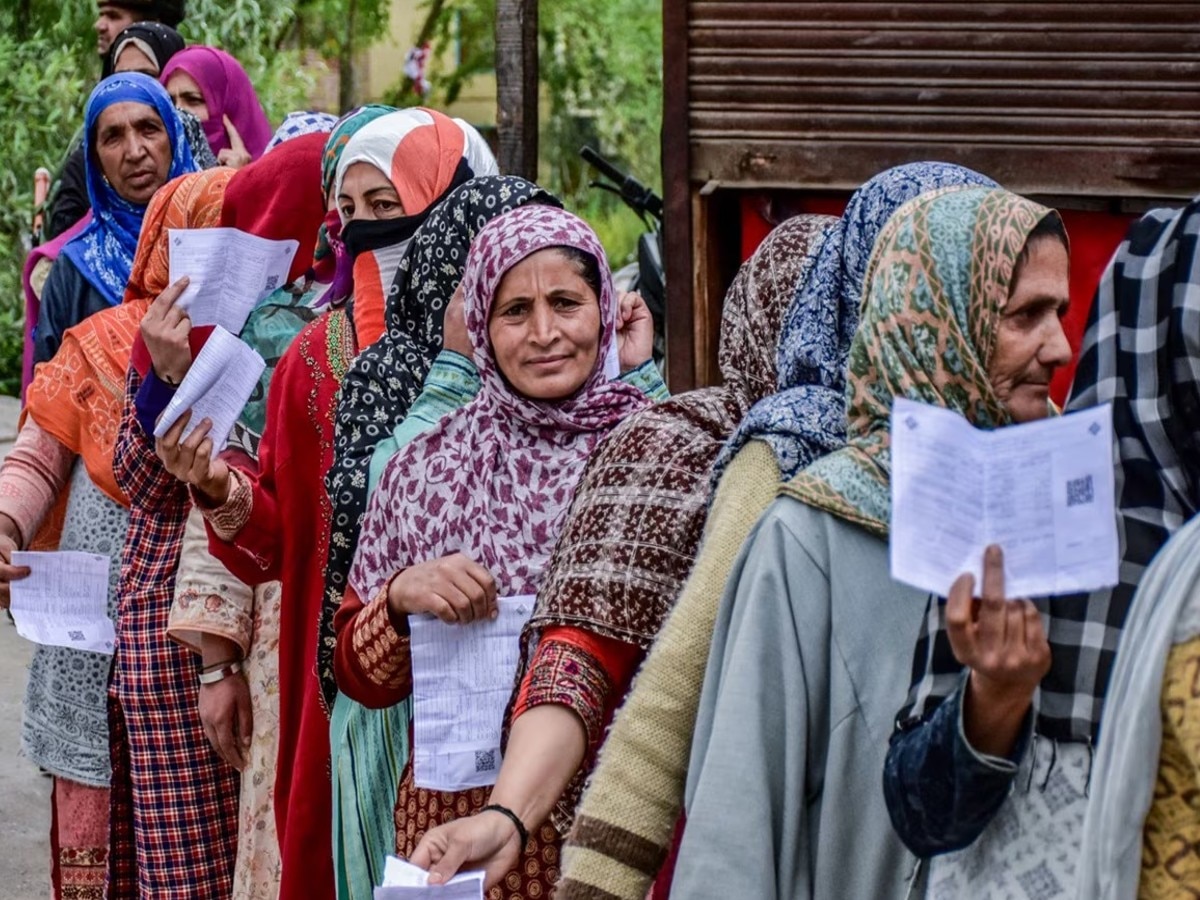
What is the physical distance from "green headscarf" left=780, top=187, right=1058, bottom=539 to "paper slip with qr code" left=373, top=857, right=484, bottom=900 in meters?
0.65

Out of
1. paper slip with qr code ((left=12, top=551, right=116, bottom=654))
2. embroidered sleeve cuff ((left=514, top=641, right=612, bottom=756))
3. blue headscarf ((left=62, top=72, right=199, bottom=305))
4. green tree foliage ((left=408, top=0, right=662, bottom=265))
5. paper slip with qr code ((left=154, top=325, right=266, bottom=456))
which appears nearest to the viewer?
embroidered sleeve cuff ((left=514, top=641, right=612, bottom=756))

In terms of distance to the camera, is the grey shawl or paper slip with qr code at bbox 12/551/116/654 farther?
paper slip with qr code at bbox 12/551/116/654

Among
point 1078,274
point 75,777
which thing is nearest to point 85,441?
point 75,777

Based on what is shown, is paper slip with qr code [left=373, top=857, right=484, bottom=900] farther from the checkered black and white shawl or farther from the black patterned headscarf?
the black patterned headscarf

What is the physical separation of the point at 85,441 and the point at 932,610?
3006mm

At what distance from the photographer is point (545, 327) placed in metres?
3.29

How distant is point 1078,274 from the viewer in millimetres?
5102

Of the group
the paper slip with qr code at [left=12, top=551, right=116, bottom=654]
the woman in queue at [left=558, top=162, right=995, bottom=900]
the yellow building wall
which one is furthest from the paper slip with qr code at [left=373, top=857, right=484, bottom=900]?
the yellow building wall

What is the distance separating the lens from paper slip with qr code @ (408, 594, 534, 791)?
3184mm

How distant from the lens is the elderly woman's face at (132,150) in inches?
214

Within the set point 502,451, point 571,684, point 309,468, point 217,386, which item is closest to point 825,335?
point 571,684

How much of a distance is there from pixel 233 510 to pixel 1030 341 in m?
2.08

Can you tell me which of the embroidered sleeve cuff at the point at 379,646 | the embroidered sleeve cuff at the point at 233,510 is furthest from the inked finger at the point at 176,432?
the embroidered sleeve cuff at the point at 379,646

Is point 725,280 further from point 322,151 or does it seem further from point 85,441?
point 85,441
